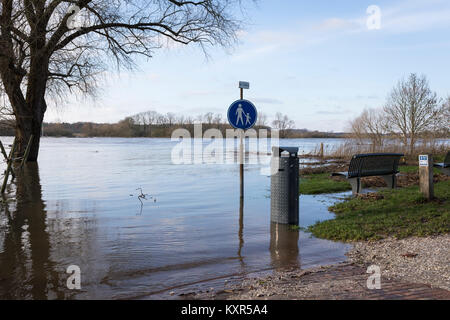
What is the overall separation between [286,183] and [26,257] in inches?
170

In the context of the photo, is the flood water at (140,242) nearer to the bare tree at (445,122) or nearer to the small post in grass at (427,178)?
the small post in grass at (427,178)

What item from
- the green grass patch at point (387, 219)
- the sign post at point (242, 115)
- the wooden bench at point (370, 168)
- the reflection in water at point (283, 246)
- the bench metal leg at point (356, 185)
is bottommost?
the reflection in water at point (283, 246)

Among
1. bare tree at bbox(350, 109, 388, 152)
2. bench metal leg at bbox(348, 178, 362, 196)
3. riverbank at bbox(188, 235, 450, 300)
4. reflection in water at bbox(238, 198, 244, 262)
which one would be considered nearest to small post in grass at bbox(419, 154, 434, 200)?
bench metal leg at bbox(348, 178, 362, 196)

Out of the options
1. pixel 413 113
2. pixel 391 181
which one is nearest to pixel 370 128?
pixel 413 113

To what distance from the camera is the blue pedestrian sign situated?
348 inches

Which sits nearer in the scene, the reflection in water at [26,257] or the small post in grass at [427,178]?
the reflection in water at [26,257]

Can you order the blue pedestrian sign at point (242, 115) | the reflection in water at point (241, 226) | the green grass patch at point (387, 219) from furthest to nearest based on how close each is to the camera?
the blue pedestrian sign at point (242, 115) < the green grass patch at point (387, 219) < the reflection in water at point (241, 226)

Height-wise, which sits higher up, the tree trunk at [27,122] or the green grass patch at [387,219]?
the tree trunk at [27,122]

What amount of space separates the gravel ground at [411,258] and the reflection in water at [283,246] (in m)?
0.79

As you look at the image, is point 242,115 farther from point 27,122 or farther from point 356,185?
point 27,122

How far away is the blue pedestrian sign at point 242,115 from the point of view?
883 centimetres

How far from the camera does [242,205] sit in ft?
30.8

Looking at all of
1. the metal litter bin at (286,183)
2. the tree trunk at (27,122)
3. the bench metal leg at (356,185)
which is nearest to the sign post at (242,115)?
the metal litter bin at (286,183)
